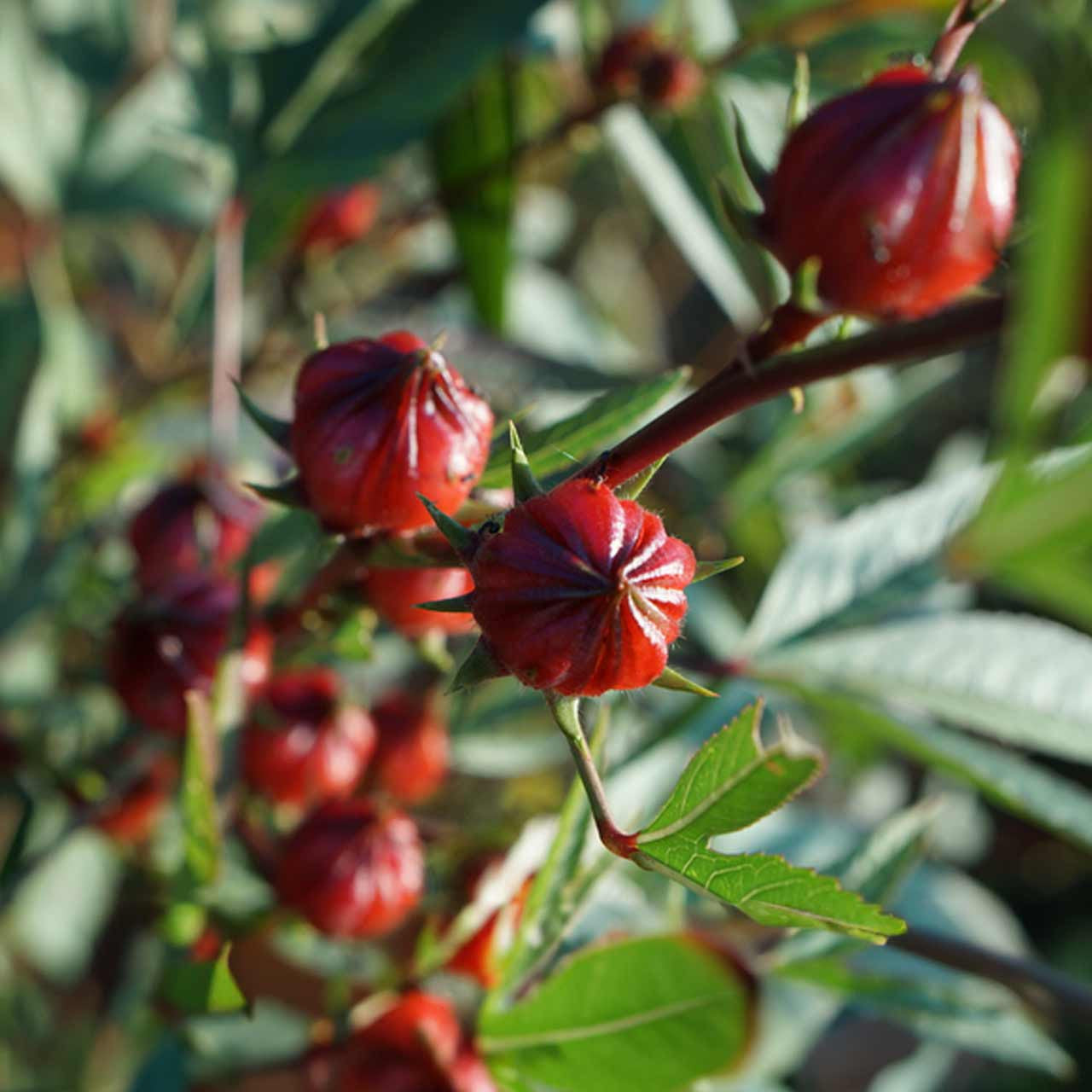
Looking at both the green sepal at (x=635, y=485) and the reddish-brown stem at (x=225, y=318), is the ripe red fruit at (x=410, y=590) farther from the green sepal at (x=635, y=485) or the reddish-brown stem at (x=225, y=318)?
the reddish-brown stem at (x=225, y=318)

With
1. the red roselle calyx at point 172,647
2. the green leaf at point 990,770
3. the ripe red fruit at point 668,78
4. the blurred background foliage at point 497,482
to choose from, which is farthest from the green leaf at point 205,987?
the ripe red fruit at point 668,78

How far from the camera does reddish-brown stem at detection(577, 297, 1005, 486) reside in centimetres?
38

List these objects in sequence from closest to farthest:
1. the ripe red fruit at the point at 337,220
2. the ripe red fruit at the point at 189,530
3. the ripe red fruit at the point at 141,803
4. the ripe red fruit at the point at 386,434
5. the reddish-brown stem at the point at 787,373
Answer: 1. the reddish-brown stem at the point at 787,373
2. the ripe red fruit at the point at 386,434
3. the ripe red fruit at the point at 189,530
4. the ripe red fruit at the point at 141,803
5. the ripe red fruit at the point at 337,220

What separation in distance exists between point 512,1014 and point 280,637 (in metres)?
0.23

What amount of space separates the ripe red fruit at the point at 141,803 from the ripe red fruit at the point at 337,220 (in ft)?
1.82

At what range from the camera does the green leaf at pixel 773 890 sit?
0.41m

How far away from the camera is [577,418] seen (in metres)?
0.52

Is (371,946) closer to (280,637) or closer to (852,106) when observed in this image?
(280,637)

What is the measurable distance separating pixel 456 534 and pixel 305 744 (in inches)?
15.0

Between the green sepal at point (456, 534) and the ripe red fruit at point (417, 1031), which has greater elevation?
the green sepal at point (456, 534)

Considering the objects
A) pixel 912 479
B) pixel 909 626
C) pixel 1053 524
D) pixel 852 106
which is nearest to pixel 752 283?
pixel 909 626

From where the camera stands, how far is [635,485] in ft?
1.56

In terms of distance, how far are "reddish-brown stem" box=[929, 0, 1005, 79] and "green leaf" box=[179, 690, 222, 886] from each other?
1.32 ft

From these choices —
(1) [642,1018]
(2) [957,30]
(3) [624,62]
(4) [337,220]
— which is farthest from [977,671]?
(4) [337,220]
